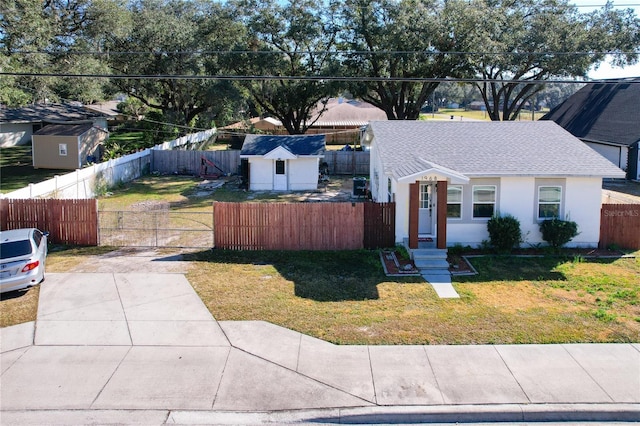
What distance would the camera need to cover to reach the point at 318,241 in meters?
18.5

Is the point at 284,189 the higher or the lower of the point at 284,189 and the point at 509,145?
the lower

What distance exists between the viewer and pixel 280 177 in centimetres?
3112

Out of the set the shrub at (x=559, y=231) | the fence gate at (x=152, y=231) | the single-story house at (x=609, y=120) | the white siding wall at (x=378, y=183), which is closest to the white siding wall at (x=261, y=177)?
the white siding wall at (x=378, y=183)

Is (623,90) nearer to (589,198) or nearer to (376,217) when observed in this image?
(589,198)

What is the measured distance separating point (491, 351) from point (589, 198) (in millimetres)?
9729

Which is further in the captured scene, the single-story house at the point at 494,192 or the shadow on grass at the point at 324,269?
the single-story house at the point at 494,192

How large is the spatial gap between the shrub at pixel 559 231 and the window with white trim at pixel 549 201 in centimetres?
40

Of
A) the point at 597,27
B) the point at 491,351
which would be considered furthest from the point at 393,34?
the point at 491,351

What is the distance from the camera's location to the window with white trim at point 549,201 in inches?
730

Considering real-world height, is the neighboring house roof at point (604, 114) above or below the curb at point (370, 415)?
above

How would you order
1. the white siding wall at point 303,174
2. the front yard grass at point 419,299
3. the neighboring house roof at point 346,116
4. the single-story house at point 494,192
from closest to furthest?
the front yard grass at point 419,299
the single-story house at point 494,192
the white siding wall at point 303,174
the neighboring house roof at point 346,116

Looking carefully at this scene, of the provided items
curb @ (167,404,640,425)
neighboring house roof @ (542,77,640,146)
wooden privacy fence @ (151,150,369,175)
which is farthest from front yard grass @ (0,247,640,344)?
neighboring house roof @ (542,77,640,146)

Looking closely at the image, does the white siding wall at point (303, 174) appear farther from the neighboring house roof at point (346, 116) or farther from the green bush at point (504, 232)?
the neighboring house roof at point (346, 116)

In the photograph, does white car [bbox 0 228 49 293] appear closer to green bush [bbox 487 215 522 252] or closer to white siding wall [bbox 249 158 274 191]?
green bush [bbox 487 215 522 252]
